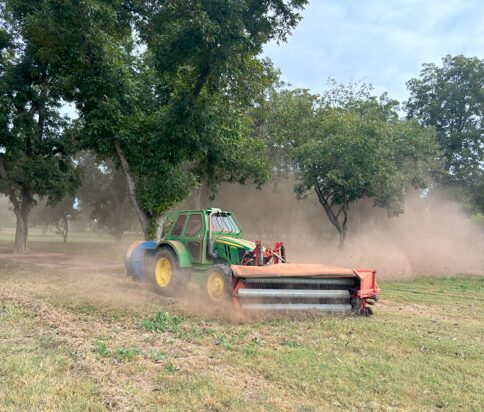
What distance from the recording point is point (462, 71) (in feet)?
120

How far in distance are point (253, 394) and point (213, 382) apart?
523mm

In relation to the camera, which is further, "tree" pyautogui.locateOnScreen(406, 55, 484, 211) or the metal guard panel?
"tree" pyautogui.locateOnScreen(406, 55, 484, 211)

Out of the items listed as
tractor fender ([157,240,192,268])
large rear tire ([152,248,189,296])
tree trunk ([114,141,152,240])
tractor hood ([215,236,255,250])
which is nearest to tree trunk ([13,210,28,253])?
tree trunk ([114,141,152,240])

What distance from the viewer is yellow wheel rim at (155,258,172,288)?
37.2ft

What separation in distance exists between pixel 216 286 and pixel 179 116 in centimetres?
705

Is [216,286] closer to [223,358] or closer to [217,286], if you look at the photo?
[217,286]

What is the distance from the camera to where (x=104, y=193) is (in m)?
43.0

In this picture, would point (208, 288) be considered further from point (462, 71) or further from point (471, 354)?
point (462, 71)

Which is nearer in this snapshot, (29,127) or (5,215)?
(29,127)

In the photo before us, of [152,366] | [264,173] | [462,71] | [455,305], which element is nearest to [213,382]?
[152,366]

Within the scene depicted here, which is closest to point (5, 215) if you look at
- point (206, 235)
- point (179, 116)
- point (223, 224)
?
point (179, 116)

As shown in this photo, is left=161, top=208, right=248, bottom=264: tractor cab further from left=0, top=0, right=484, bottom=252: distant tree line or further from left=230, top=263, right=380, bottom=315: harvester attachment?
left=0, top=0, right=484, bottom=252: distant tree line

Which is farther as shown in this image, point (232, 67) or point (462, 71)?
point (462, 71)

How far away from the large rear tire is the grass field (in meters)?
0.51
